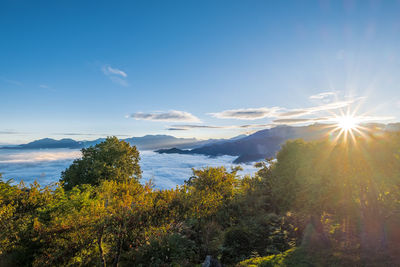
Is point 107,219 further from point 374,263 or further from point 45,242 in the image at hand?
point 374,263

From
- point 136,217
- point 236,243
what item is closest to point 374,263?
point 236,243

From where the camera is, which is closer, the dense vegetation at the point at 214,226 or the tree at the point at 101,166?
the dense vegetation at the point at 214,226

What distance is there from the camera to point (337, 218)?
1599cm

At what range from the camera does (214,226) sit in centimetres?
1628

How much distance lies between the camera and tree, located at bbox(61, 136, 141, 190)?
2950 centimetres

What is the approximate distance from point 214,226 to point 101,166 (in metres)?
21.5

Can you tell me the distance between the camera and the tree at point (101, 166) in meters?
29.5

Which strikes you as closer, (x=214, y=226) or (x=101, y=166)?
(x=214, y=226)

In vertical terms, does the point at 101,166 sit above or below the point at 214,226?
above

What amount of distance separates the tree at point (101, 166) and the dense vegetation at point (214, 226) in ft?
45.4

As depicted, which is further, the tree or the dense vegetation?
the tree

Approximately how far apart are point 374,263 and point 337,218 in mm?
8194

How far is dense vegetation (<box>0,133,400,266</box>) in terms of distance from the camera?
1013 centimetres

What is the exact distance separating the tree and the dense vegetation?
13835 mm
